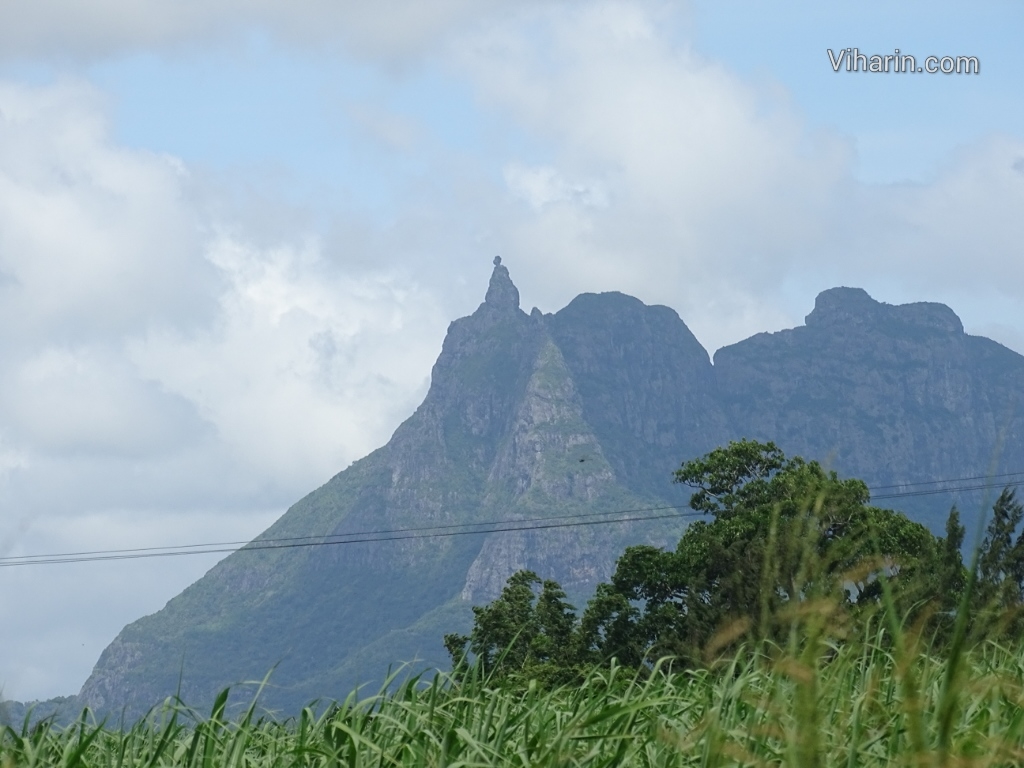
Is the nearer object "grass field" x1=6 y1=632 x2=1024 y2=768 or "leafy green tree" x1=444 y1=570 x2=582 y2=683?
"grass field" x1=6 y1=632 x2=1024 y2=768

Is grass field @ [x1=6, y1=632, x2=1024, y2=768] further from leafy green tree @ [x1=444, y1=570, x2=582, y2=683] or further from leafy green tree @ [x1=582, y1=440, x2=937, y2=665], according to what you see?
leafy green tree @ [x1=444, y1=570, x2=582, y2=683]

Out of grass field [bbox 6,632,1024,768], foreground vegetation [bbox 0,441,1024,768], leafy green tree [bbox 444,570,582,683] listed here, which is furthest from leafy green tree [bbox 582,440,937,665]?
grass field [bbox 6,632,1024,768]

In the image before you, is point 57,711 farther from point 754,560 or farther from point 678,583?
point 678,583

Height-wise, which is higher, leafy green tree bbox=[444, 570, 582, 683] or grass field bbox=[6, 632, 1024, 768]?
grass field bbox=[6, 632, 1024, 768]

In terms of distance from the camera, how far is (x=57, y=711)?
293 inches

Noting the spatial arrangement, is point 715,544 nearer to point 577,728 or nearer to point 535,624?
point 535,624

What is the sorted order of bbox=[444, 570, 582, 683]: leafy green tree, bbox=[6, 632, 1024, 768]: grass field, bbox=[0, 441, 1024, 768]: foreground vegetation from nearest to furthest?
bbox=[0, 441, 1024, 768]: foreground vegetation → bbox=[6, 632, 1024, 768]: grass field → bbox=[444, 570, 582, 683]: leafy green tree

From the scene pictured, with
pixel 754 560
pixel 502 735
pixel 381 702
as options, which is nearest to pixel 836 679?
pixel 502 735

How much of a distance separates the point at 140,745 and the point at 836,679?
12.0 feet

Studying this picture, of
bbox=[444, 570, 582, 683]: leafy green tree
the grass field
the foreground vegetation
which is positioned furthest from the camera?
bbox=[444, 570, 582, 683]: leafy green tree

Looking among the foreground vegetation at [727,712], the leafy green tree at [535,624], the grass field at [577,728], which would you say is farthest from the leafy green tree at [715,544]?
the grass field at [577,728]

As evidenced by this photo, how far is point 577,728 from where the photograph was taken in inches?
210

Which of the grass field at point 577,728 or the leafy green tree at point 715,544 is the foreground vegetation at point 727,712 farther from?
the leafy green tree at point 715,544

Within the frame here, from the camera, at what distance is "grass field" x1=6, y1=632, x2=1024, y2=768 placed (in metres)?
5.58
